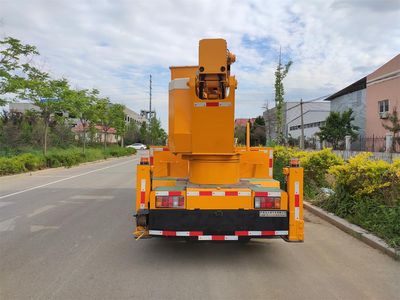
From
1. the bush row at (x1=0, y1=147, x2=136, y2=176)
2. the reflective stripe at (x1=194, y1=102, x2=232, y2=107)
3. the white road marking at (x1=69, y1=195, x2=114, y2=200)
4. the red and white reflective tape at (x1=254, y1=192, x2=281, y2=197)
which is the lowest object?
the white road marking at (x1=69, y1=195, x2=114, y2=200)

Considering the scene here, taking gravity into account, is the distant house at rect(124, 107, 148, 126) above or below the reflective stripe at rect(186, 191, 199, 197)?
above

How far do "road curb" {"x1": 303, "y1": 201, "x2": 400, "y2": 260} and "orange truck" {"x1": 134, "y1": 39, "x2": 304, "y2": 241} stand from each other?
1450 millimetres

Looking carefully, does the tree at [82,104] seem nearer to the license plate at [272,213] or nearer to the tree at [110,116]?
the tree at [110,116]

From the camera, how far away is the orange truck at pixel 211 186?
18.0ft

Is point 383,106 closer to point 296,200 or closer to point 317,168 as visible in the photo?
point 317,168

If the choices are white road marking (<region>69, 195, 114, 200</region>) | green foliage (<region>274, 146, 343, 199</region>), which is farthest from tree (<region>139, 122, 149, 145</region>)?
green foliage (<region>274, 146, 343, 199</region>)

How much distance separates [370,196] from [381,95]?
1161 inches

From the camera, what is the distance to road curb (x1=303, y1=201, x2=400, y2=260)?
5.98m

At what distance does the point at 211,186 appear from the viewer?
5871mm

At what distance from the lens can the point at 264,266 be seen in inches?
217

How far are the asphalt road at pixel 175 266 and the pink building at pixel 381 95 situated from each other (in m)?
27.7

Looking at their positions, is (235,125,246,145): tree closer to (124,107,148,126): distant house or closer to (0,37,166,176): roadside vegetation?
(0,37,166,176): roadside vegetation

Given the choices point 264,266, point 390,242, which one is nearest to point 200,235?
point 264,266

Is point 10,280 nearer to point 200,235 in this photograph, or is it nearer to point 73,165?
point 200,235
